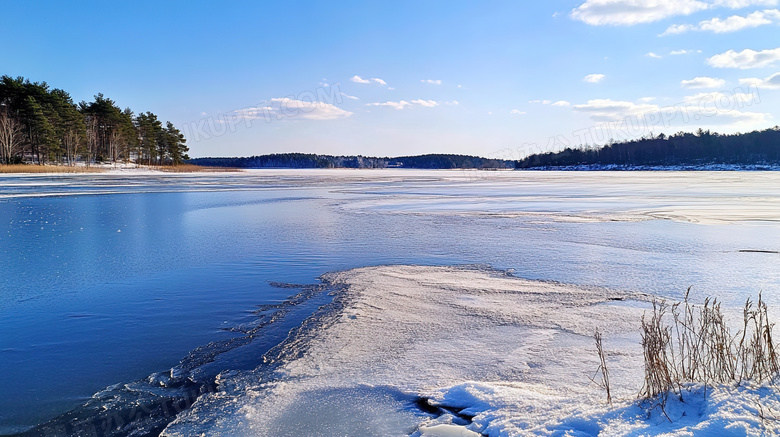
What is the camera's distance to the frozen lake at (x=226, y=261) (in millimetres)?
4004

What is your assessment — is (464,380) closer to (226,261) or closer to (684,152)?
(226,261)

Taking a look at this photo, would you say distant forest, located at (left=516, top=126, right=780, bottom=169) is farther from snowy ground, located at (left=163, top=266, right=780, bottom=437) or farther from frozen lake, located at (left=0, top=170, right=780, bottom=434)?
snowy ground, located at (left=163, top=266, right=780, bottom=437)

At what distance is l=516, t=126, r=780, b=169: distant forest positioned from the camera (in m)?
100

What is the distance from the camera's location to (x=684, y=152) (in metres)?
111

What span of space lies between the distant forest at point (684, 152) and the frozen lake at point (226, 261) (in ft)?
346

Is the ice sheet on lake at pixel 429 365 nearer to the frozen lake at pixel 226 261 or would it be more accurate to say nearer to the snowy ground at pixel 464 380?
the snowy ground at pixel 464 380

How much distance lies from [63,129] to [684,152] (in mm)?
123162

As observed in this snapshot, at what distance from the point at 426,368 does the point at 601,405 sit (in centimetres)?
135

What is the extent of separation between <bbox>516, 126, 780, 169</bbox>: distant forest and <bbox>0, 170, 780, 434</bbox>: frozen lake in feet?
346

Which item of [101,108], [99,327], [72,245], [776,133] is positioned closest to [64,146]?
[101,108]

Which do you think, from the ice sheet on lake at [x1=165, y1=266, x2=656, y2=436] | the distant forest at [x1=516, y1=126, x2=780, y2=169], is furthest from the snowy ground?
the distant forest at [x1=516, y1=126, x2=780, y2=169]

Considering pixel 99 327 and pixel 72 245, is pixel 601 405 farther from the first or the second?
pixel 72 245

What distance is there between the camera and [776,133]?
102 meters

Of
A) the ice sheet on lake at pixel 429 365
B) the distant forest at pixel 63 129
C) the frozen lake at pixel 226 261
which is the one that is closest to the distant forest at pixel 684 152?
the distant forest at pixel 63 129
